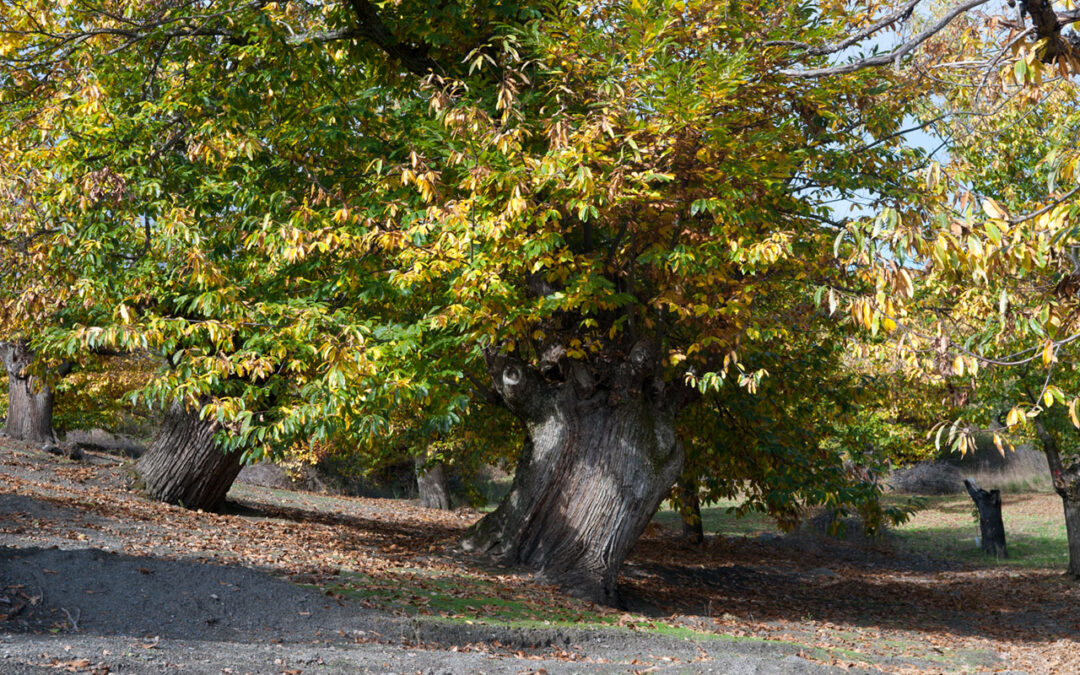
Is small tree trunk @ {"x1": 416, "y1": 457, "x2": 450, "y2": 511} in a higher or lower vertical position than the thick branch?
lower

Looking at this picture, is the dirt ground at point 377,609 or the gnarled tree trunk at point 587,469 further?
the gnarled tree trunk at point 587,469

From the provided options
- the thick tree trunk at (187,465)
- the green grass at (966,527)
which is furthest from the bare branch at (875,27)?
the green grass at (966,527)

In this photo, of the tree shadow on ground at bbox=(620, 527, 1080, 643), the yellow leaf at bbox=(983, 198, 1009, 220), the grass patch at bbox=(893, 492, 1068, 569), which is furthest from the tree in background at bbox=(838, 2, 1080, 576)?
the grass patch at bbox=(893, 492, 1068, 569)

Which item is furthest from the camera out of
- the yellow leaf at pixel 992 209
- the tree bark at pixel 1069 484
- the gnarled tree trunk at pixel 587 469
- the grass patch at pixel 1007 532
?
the grass patch at pixel 1007 532

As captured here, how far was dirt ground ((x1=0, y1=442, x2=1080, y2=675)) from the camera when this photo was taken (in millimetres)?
6133

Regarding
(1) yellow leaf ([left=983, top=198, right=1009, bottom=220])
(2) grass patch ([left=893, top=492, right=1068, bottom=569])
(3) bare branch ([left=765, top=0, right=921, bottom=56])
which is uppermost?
(3) bare branch ([left=765, top=0, right=921, bottom=56])

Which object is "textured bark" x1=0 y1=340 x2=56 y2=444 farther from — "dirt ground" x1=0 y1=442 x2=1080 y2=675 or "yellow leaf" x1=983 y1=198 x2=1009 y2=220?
"yellow leaf" x1=983 y1=198 x2=1009 y2=220

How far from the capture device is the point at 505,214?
725 cm

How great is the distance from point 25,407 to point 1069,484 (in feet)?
69.5

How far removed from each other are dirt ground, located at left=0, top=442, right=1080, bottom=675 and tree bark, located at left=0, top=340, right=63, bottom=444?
172 inches

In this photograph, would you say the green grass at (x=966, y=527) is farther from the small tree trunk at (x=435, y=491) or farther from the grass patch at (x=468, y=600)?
the grass patch at (x=468, y=600)

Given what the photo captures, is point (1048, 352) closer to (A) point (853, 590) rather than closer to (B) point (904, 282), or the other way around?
(B) point (904, 282)

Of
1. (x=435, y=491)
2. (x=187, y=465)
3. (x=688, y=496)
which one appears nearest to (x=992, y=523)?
(x=688, y=496)

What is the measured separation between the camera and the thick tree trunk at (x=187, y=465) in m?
12.3
